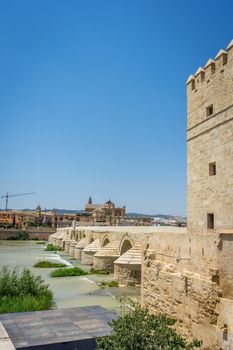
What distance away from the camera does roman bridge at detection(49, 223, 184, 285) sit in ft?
52.8

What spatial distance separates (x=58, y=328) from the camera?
5996 millimetres

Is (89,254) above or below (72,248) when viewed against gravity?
above

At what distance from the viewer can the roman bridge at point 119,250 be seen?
1609 centimetres

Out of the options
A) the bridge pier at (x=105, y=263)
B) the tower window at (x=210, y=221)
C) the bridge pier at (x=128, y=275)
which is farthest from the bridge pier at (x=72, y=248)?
the tower window at (x=210, y=221)

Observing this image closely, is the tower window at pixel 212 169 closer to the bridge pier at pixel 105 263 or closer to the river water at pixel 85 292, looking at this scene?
the river water at pixel 85 292

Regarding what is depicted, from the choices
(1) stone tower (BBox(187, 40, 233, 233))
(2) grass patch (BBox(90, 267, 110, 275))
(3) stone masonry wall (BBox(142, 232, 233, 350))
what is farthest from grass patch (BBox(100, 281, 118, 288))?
(1) stone tower (BBox(187, 40, 233, 233))

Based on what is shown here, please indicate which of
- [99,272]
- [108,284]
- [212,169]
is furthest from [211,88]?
[99,272]

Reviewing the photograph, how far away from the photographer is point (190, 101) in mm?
10875

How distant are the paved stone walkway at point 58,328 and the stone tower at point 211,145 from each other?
3553 mm

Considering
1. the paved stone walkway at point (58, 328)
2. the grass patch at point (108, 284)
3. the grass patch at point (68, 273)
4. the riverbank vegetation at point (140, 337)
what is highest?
the riverbank vegetation at point (140, 337)

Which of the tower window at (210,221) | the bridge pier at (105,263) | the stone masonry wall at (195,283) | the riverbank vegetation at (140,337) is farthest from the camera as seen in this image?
the bridge pier at (105,263)

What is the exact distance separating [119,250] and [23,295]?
381 inches

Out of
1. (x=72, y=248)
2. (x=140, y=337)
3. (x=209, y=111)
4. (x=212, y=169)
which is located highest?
(x=209, y=111)

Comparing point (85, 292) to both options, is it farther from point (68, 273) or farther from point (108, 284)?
point (68, 273)
